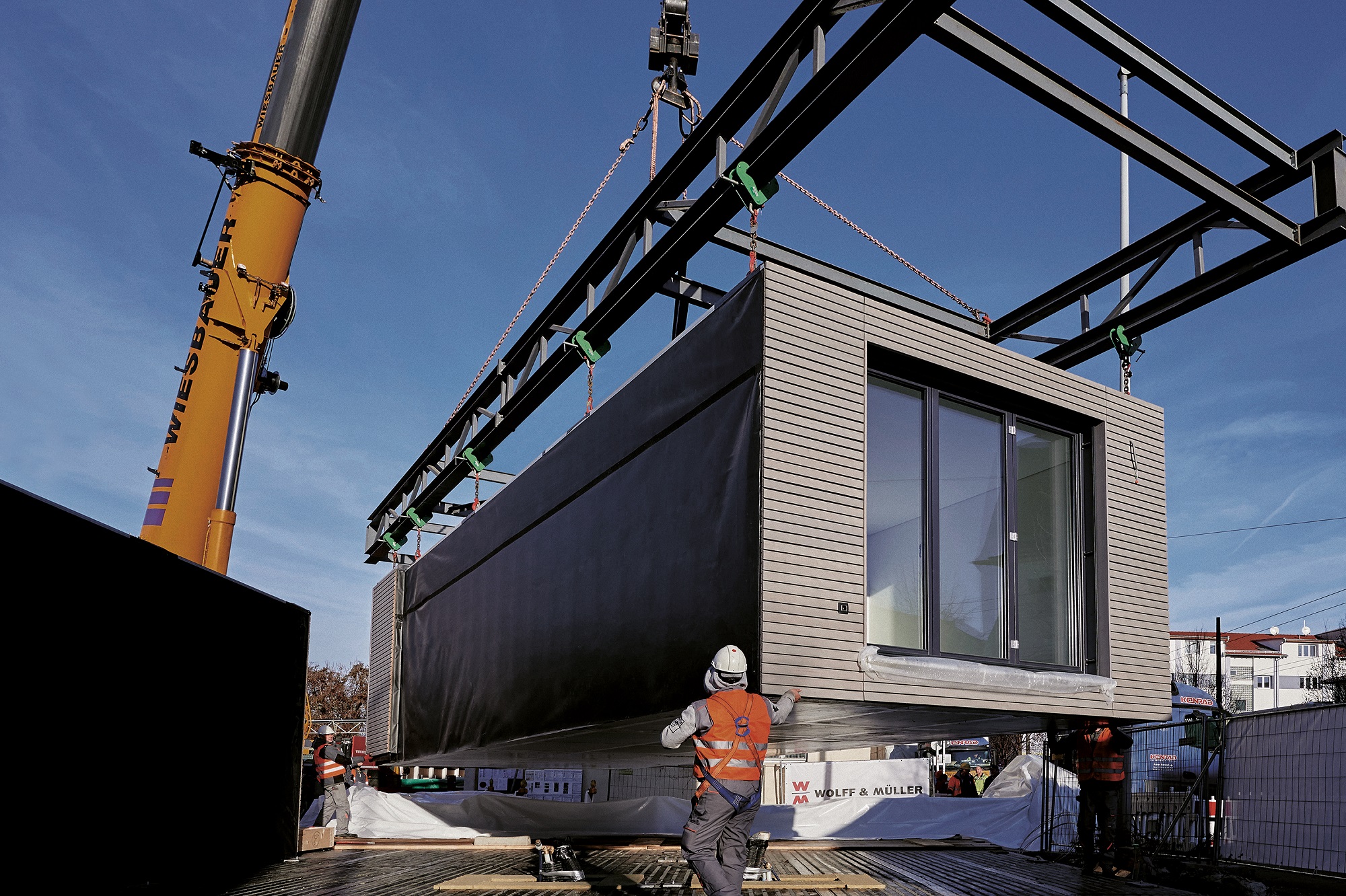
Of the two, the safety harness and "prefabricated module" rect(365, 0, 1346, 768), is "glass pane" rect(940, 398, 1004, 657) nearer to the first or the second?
"prefabricated module" rect(365, 0, 1346, 768)

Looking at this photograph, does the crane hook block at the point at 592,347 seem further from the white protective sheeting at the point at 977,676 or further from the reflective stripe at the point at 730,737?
the reflective stripe at the point at 730,737

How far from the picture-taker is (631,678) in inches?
382

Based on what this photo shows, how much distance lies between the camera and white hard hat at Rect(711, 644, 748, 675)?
23.2 feet

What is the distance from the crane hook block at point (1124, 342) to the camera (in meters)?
11.1

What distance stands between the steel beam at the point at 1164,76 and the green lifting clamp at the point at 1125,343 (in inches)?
88.5

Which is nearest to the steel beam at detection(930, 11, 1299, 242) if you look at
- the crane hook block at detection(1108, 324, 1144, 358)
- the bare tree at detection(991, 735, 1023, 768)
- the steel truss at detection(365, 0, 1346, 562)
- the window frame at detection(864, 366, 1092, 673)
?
the steel truss at detection(365, 0, 1346, 562)

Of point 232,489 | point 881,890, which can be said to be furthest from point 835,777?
point 232,489

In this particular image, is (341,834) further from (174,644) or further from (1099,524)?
(1099,524)

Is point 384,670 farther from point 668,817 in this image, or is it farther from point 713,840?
point 713,840

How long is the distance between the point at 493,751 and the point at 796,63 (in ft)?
34.0

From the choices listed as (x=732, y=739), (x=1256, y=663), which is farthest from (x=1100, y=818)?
(x=1256, y=663)

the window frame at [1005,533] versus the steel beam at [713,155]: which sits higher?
the steel beam at [713,155]

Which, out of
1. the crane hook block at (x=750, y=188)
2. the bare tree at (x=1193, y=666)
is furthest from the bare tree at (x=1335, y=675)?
the crane hook block at (x=750, y=188)

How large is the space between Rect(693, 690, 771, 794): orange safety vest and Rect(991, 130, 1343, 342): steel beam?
247 inches
